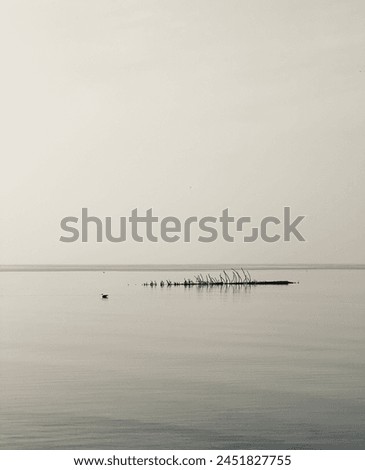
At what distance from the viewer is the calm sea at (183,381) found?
950 inches

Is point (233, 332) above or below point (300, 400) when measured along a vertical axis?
above

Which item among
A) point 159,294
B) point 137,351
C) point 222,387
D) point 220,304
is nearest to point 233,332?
point 137,351

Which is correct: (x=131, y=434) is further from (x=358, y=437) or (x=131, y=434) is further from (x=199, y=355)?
(x=199, y=355)

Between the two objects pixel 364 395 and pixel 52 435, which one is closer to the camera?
pixel 52 435

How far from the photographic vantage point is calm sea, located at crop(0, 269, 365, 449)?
79.2 ft

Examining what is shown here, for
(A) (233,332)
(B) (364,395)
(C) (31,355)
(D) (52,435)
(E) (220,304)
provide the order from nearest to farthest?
1. (D) (52,435)
2. (B) (364,395)
3. (C) (31,355)
4. (A) (233,332)
5. (E) (220,304)

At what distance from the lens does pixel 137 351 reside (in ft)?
146

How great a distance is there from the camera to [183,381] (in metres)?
33.6

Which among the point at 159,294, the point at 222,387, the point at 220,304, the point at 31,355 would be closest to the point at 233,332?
the point at 31,355

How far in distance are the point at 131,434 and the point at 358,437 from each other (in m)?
6.89

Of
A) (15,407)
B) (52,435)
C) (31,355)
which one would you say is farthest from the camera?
(31,355)

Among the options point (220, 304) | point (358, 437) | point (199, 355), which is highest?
point (220, 304)

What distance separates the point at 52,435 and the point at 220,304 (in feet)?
186

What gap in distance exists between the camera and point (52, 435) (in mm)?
23891
